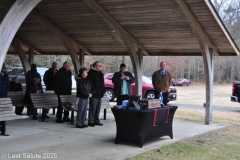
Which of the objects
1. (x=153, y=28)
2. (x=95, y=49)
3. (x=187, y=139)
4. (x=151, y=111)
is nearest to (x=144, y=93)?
(x=95, y=49)

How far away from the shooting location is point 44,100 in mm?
10344

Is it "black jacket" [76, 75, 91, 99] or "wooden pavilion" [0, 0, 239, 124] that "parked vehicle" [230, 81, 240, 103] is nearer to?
"wooden pavilion" [0, 0, 239, 124]

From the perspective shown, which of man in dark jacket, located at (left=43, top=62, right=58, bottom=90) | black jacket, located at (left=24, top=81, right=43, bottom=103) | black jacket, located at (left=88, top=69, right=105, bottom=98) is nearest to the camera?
black jacket, located at (left=88, top=69, right=105, bottom=98)

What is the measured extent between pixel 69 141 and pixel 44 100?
302 centimetres

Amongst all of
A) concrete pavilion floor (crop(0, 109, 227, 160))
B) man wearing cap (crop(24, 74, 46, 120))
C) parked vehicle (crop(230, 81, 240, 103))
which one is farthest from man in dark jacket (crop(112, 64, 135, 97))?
parked vehicle (crop(230, 81, 240, 103))

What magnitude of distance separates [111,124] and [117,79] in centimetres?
135

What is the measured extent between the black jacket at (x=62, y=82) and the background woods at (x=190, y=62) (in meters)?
25.1

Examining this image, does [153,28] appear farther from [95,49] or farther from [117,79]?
[95,49]

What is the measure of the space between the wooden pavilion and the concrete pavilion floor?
260 cm

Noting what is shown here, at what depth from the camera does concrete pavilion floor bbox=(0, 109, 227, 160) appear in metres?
6.44

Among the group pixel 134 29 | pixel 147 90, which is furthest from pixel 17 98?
pixel 147 90

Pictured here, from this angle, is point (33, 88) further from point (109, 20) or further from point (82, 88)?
point (109, 20)

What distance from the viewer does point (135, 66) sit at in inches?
466

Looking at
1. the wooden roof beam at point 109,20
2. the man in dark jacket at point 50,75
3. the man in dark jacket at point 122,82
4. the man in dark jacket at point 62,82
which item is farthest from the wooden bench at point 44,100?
the wooden roof beam at point 109,20
